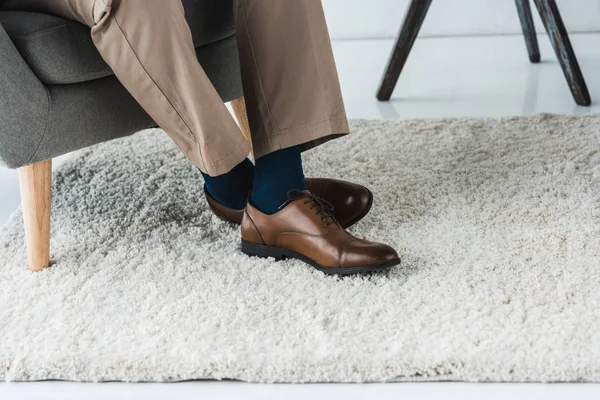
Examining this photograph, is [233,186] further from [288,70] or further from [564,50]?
[564,50]

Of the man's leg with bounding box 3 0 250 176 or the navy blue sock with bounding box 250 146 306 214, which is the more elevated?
the man's leg with bounding box 3 0 250 176

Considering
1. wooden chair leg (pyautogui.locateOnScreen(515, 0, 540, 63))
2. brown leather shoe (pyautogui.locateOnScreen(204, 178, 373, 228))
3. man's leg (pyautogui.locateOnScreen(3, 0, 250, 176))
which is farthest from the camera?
wooden chair leg (pyautogui.locateOnScreen(515, 0, 540, 63))

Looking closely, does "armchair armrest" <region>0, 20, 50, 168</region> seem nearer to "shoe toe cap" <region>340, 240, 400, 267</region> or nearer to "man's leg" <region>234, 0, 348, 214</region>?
"man's leg" <region>234, 0, 348, 214</region>

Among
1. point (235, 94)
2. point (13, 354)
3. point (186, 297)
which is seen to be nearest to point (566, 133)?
point (235, 94)

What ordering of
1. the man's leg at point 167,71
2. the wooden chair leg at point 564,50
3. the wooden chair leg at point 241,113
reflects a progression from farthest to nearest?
1. the wooden chair leg at point 564,50
2. the wooden chair leg at point 241,113
3. the man's leg at point 167,71

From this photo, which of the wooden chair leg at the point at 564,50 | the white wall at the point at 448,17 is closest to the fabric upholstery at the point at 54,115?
the wooden chair leg at the point at 564,50

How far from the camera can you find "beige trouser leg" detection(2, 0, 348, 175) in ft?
3.41

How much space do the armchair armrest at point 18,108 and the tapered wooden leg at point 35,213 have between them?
0.04m

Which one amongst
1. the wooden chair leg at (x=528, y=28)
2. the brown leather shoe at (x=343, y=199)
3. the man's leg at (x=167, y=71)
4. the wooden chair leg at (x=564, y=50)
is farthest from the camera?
the wooden chair leg at (x=528, y=28)

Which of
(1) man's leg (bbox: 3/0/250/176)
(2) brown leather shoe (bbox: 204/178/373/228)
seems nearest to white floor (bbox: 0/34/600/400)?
(1) man's leg (bbox: 3/0/250/176)

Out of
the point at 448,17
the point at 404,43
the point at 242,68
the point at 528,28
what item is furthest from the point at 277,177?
the point at 448,17

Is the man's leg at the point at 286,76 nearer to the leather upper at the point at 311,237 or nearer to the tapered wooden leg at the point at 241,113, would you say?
the leather upper at the point at 311,237

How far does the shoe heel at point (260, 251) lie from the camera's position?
1.20 meters

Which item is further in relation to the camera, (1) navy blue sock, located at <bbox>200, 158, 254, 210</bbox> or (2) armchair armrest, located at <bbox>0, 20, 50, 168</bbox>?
(1) navy blue sock, located at <bbox>200, 158, 254, 210</bbox>
